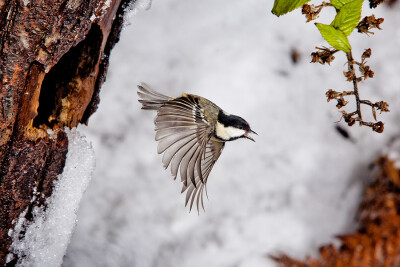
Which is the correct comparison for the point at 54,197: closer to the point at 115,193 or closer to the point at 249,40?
the point at 115,193

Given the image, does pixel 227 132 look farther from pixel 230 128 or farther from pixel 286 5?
pixel 286 5

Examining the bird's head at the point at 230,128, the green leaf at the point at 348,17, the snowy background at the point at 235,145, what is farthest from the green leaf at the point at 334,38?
the snowy background at the point at 235,145

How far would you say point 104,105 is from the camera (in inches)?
62.3

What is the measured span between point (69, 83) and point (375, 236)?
142 centimetres

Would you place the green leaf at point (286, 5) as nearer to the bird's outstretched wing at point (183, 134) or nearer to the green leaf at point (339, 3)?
the green leaf at point (339, 3)

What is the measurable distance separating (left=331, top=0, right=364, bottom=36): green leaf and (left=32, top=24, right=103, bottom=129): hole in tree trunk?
51 centimetres

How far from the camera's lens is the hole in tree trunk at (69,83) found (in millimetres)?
836

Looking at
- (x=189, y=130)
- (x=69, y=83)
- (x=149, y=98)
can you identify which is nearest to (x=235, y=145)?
(x=149, y=98)

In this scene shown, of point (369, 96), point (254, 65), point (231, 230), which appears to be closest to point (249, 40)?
point (254, 65)

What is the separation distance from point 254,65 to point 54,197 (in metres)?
1.10

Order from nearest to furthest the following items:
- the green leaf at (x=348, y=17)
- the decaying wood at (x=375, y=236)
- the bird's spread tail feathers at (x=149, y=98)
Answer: the green leaf at (x=348, y=17), the bird's spread tail feathers at (x=149, y=98), the decaying wood at (x=375, y=236)

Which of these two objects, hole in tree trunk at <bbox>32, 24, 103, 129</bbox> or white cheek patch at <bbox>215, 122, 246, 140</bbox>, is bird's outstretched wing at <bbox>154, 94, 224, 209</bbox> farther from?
hole in tree trunk at <bbox>32, 24, 103, 129</bbox>

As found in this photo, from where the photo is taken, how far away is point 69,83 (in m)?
0.86

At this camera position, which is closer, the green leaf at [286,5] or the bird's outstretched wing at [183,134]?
the green leaf at [286,5]
